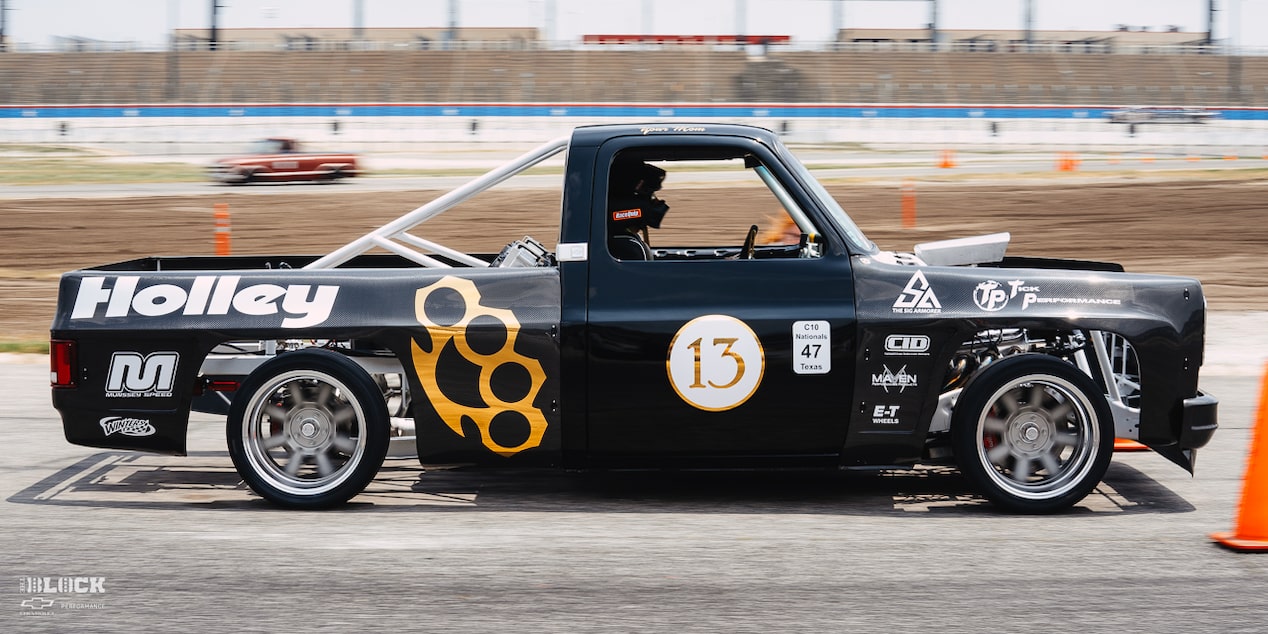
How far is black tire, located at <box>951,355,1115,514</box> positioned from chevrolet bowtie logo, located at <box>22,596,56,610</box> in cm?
382

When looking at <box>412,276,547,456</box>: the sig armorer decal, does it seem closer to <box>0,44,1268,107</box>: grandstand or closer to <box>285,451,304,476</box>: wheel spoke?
<box>285,451,304,476</box>: wheel spoke

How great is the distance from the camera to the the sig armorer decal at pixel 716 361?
534 cm

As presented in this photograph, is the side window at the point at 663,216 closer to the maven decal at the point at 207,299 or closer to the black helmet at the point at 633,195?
the black helmet at the point at 633,195

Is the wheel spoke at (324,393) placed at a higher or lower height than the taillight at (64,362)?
lower

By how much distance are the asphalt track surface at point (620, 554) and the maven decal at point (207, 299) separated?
3.11 feet

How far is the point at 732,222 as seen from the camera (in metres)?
20.5

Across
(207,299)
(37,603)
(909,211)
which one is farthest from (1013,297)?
(909,211)

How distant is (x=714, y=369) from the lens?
535cm

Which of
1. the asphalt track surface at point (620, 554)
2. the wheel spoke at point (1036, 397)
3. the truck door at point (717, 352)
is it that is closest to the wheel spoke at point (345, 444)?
the asphalt track surface at point (620, 554)

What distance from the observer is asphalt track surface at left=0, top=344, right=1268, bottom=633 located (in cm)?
423

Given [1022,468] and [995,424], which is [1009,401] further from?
[1022,468]

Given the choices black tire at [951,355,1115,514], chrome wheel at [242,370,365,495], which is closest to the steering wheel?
black tire at [951,355,1115,514]

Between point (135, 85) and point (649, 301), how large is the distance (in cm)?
6255

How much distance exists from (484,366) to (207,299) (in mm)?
1356
